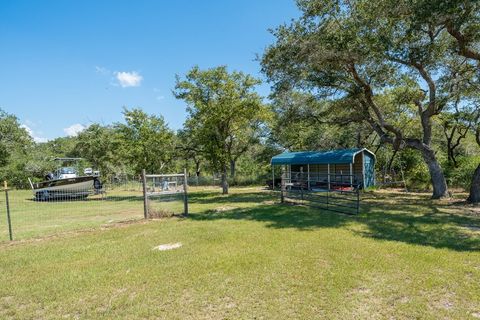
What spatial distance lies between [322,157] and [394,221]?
37.1ft

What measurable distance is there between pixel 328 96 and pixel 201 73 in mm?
7608

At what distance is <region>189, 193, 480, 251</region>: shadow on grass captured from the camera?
600cm

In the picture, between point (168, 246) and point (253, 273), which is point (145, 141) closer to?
point (168, 246)

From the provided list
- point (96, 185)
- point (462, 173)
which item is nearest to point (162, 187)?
point (96, 185)

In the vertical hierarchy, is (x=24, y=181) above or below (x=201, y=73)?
below

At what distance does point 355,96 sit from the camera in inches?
526

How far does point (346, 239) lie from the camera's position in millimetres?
6008

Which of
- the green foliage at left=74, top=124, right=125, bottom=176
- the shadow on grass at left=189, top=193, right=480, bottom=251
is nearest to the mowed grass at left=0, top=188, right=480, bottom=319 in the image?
the shadow on grass at left=189, top=193, right=480, bottom=251

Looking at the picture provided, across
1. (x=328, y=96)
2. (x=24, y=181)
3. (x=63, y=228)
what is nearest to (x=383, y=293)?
(x=63, y=228)

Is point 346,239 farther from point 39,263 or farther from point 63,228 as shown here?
point 63,228

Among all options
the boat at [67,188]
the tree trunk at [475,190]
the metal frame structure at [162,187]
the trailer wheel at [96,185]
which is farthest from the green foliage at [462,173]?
the boat at [67,188]

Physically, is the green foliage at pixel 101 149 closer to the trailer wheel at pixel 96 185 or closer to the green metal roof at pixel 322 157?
the trailer wheel at pixel 96 185

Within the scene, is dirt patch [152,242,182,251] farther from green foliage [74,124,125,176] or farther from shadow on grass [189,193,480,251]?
green foliage [74,124,125,176]

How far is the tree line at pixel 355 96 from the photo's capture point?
955 cm
